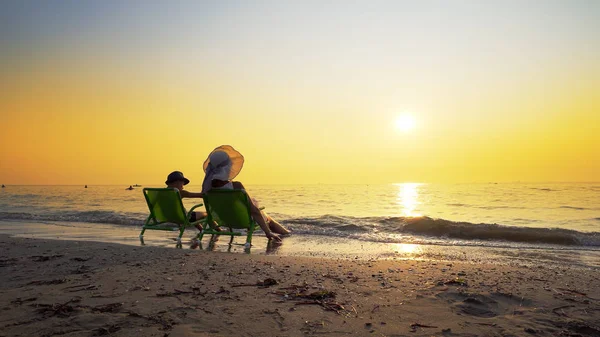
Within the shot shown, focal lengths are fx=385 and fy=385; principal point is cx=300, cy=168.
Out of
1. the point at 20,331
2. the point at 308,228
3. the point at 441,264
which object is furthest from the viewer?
the point at 308,228

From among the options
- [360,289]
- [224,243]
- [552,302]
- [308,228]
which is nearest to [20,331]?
[360,289]

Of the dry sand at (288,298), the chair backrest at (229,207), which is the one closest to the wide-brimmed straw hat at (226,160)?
the chair backrest at (229,207)

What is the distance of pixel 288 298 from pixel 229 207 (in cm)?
446

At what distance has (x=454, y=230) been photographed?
10.6 metres

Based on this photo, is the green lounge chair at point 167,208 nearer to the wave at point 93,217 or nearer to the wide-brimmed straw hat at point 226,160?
the wide-brimmed straw hat at point 226,160

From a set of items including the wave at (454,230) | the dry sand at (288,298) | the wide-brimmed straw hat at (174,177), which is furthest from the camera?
the wave at (454,230)

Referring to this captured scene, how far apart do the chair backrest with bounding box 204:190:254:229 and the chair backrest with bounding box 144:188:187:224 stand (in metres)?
0.77

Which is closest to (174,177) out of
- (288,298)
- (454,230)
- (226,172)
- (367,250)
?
(226,172)

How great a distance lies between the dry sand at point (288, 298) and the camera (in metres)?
2.63

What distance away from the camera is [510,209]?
16344 mm

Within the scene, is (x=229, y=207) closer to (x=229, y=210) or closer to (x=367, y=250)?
(x=229, y=210)

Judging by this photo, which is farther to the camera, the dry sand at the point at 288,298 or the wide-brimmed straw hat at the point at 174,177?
the wide-brimmed straw hat at the point at 174,177

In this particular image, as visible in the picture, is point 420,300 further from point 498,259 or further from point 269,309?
point 498,259

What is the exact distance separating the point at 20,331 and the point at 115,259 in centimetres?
259
